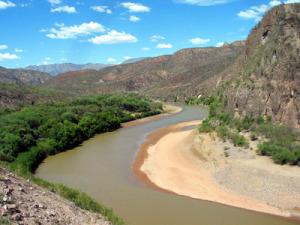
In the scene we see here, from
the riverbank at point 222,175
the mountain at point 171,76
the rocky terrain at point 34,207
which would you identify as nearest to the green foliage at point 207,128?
the riverbank at point 222,175

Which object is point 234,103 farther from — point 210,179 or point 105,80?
point 105,80

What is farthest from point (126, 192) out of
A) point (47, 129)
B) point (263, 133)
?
point (47, 129)

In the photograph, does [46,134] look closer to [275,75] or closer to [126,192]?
[126,192]

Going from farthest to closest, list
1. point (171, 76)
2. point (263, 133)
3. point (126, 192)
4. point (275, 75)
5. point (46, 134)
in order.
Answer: point (171, 76), point (46, 134), point (275, 75), point (263, 133), point (126, 192)

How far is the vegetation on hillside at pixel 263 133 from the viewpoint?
3281 centimetres

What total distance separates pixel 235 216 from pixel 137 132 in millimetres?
36101

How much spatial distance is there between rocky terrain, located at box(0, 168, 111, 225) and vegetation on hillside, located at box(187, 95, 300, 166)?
20.5m

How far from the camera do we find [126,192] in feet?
95.5

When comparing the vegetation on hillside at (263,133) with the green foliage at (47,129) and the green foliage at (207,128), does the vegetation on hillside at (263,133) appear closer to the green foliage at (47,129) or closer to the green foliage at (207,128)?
the green foliage at (207,128)

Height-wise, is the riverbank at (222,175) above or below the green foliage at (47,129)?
below

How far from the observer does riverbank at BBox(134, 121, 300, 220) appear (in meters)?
26.3

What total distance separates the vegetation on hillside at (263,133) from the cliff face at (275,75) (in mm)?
955

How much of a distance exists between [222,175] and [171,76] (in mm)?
142976

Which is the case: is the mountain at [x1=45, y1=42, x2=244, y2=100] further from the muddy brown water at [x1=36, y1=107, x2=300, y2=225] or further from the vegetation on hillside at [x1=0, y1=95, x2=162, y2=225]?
the muddy brown water at [x1=36, y1=107, x2=300, y2=225]
